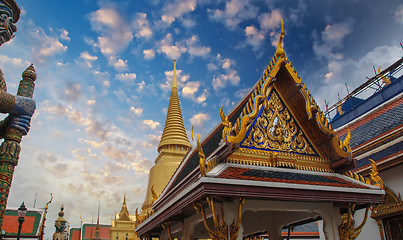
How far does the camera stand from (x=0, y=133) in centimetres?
771

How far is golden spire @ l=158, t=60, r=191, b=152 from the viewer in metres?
32.0

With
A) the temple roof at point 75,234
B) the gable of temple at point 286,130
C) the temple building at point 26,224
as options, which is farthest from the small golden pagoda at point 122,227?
the gable of temple at point 286,130

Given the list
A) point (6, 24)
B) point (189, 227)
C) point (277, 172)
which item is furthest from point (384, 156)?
point (6, 24)

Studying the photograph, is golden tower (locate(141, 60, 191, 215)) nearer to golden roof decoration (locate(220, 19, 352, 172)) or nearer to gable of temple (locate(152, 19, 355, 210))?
gable of temple (locate(152, 19, 355, 210))

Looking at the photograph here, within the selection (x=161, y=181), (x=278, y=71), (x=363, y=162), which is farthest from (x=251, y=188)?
(x=161, y=181)

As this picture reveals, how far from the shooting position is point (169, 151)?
31375mm

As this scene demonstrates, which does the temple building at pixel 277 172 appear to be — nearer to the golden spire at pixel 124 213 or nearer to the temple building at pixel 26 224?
the temple building at pixel 26 224

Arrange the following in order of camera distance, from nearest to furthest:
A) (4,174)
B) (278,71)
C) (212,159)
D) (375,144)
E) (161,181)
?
(212,159) < (4,174) < (278,71) < (375,144) < (161,181)

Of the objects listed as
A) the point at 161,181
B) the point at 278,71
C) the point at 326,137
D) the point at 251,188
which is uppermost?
the point at 161,181

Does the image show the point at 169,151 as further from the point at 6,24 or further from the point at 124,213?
the point at 6,24

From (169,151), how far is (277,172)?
25.6m

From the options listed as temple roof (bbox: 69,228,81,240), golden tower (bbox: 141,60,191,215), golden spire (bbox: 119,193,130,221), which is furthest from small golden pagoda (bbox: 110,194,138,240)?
temple roof (bbox: 69,228,81,240)

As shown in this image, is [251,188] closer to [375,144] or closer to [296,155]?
[296,155]

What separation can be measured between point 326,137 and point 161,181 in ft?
78.0
